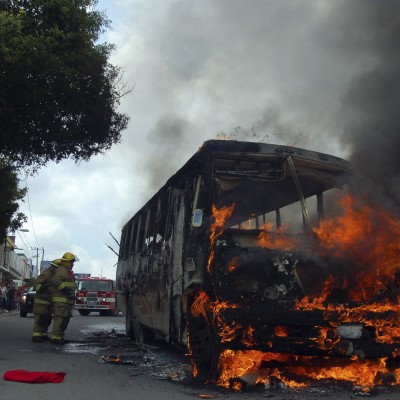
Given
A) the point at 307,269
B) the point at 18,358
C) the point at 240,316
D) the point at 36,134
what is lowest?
the point at 18,358

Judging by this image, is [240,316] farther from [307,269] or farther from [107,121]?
[107,121]

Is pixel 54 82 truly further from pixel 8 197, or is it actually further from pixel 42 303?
pixel 8 197

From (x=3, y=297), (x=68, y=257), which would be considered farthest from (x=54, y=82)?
(x=3, y=297)

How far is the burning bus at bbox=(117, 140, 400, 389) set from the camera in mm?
4957

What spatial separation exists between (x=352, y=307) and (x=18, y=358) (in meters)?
5.04

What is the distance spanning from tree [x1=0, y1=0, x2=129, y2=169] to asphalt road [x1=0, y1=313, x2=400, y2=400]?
15.5 feet

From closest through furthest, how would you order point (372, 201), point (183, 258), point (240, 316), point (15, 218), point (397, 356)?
point (240, 316), point (397, 356), point (372, 201), point (183, 258), point (15, 218)

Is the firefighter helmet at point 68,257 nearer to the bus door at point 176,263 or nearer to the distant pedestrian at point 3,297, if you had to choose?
the bus door at point 176,263

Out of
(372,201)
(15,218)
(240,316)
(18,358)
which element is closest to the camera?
(240,316)

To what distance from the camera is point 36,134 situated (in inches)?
455

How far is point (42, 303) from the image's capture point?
404 inches

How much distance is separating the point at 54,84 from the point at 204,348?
23.6 ft

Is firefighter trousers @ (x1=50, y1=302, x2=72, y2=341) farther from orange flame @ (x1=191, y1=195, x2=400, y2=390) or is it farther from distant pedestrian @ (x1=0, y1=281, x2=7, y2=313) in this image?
distant pedestrian @ (x1=0, y1=281, x2=7, y2=313)

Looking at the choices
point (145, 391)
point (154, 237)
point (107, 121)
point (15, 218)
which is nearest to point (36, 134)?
point (107, 121)
